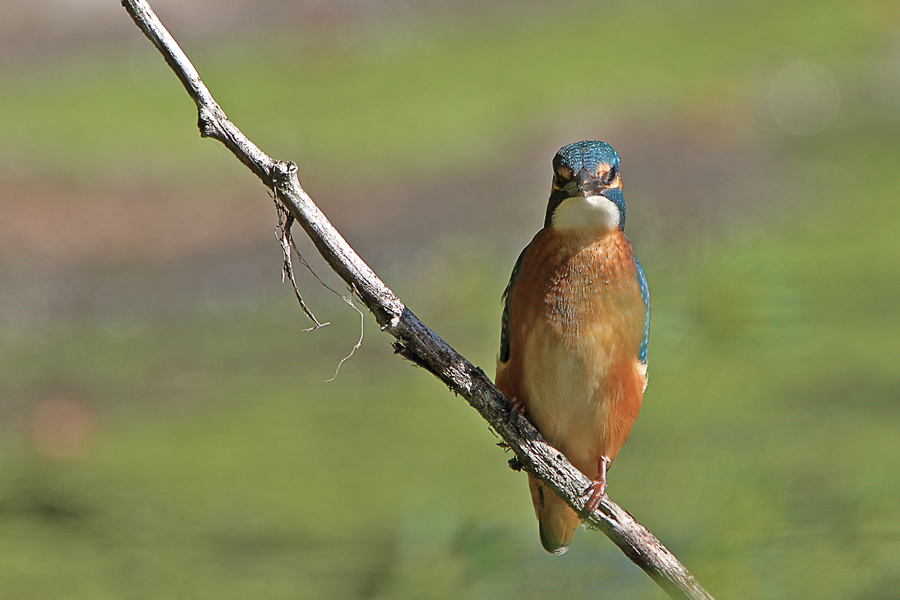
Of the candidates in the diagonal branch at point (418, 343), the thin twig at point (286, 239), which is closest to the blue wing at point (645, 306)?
the diagonal branch at point (418, 343)

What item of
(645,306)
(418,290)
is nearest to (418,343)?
(645,306)

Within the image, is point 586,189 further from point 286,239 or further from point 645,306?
point 286,239

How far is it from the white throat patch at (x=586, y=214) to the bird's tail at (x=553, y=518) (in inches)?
25.6

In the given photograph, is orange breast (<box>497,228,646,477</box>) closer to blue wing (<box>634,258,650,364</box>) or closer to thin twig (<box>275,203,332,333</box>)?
blue wing (<box>634,258,650,364</box>)

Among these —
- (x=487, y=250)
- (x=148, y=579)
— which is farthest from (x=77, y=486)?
(x=487, y=250)

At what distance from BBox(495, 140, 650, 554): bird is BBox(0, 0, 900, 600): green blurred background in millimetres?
974

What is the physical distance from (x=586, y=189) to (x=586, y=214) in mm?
130

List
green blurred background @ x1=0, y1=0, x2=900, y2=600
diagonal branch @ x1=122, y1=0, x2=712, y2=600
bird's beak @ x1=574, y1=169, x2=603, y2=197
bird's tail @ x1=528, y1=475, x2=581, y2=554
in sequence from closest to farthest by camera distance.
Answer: diagonal branch @ x1=122, y1=0, x2=712, y2=600 < bird's beak @ x1=574, y1=169, x2=603, y2=197 < bird's tail @ x1=528, y1=475, x2=581, y2=554 < green blurred background @ x1=0, y1=0, x2=900, y2=600

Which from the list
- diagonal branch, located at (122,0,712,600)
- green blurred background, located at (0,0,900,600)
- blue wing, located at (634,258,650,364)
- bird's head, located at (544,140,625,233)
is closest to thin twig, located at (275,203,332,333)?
diagonal branch, located at (122,0,712,600)

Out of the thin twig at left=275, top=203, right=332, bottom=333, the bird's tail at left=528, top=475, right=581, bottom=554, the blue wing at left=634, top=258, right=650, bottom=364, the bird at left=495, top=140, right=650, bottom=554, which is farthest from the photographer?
the bird's tail at left=528, top=475, right=581, bottom=554

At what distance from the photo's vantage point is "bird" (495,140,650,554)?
2420mm

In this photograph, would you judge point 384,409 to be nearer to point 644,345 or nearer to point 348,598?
point 348,598

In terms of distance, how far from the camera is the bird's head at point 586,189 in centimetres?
223

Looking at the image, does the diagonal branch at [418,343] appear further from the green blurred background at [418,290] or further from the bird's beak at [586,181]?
the green blurred background at [418,290]
